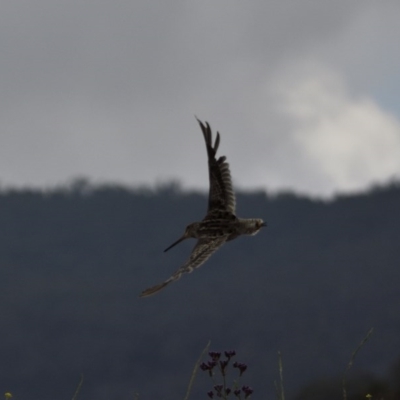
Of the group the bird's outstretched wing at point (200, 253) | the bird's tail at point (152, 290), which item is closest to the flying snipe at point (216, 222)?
the bird's outstretched wing at point (200, 253)

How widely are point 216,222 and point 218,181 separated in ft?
4.29

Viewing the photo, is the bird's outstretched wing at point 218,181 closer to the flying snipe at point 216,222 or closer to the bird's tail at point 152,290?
the flying snipe at point 216,222

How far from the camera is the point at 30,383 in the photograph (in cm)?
19700

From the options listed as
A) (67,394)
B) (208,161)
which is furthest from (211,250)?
(67,394)

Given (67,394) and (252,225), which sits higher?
(67,394)

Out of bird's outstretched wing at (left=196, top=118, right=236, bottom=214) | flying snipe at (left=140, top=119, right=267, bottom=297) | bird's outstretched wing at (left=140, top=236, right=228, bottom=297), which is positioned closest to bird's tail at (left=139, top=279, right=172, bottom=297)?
bird's outstretched wing at (left=140, top=236, right=228, bottom=297)

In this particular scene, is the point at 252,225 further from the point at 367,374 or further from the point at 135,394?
the point at 367,374

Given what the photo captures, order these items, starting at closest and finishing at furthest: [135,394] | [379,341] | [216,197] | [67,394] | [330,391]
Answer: [135,394], [216,197], [330,391], [379,341], [67,394]

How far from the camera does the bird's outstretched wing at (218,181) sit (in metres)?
14.1

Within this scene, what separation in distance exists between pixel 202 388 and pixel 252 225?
557 ft

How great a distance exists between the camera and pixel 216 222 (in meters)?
13.5

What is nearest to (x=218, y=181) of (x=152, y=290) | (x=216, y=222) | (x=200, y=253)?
(x=216, y=222)

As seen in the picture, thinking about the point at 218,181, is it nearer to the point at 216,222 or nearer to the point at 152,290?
the point at 216,222

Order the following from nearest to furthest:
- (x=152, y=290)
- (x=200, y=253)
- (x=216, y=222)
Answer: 1. (x=152, y=290)
2. (x=200, y=253)
3. (x=216, y=222)
